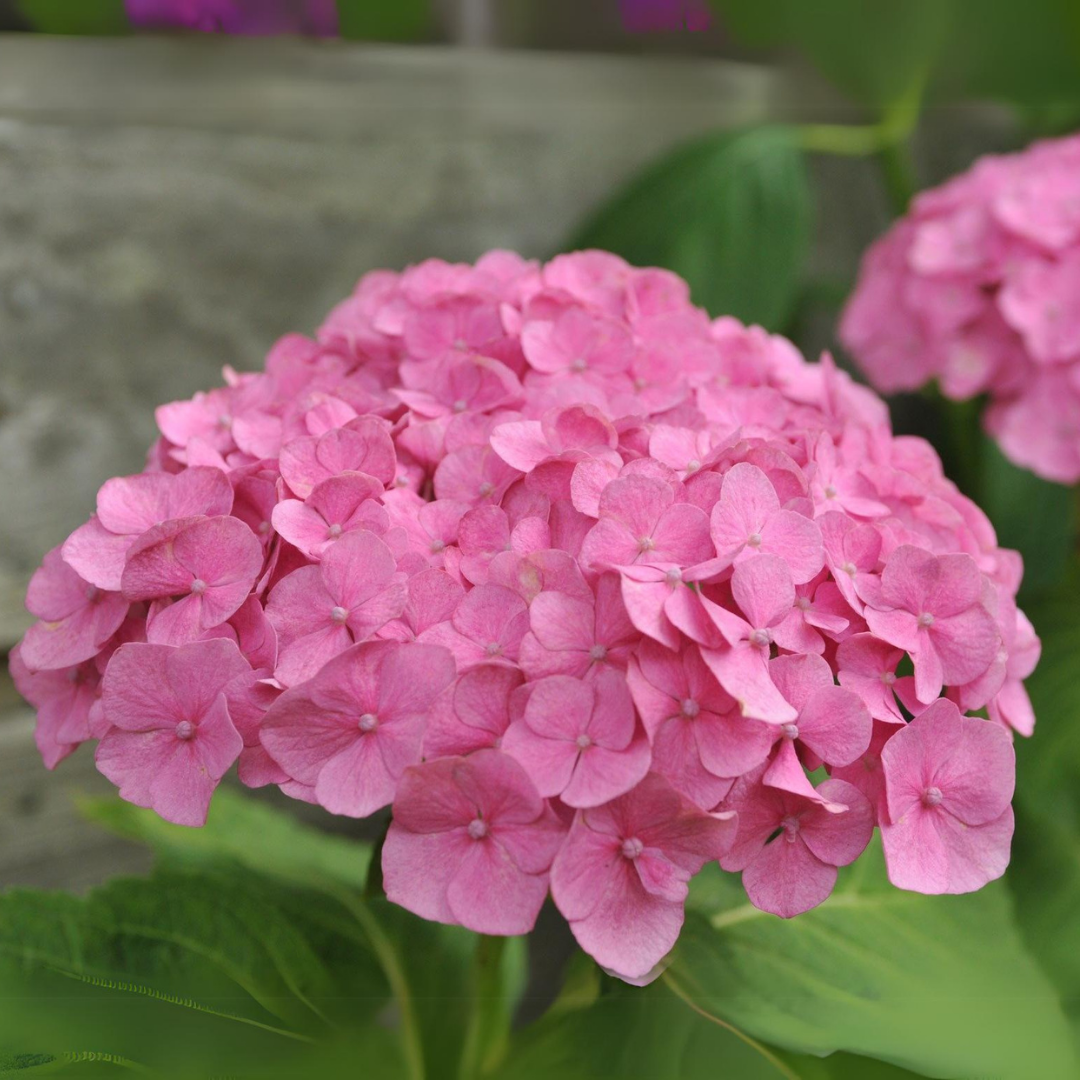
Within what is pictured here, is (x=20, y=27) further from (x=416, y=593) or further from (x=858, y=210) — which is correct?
(x=858, y=210)

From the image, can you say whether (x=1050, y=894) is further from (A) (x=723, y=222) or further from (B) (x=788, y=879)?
(A) (x=723, y=222)

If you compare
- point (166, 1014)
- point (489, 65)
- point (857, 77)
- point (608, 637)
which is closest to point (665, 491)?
point (608, 637)

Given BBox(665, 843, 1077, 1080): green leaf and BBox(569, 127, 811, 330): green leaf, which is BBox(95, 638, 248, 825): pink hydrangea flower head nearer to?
BBox(665, 843, 1077, 1080): green leaf

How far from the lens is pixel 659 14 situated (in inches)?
37.7

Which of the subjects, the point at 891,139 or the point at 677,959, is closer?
the point at 677,959

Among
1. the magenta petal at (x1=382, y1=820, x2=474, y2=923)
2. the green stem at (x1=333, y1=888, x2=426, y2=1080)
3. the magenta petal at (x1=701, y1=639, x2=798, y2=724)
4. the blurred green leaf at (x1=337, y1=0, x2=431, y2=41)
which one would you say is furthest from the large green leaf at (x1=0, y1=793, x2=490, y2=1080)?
the blurred green leaf at (x1=337, y1=0, x2=431, y2=41)

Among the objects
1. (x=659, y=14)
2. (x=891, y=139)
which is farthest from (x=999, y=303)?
(x=659, y=14)

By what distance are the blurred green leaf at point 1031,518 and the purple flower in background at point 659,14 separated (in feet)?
1.64

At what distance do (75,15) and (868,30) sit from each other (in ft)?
2.28

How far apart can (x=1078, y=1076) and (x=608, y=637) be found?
0.84 ft

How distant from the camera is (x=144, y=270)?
0.76 meters

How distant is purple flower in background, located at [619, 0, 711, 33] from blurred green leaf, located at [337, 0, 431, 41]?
0.64 ft


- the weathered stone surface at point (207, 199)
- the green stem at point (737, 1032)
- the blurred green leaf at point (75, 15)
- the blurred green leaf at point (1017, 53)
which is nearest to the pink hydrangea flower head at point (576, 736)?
the green stem at point (737, 1032)

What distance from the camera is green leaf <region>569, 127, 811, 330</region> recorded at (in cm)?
86
